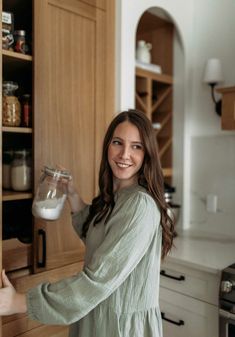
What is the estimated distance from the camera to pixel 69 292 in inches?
34.3

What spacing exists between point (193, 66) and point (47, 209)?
1.55 meters

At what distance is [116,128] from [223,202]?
49.2 inches

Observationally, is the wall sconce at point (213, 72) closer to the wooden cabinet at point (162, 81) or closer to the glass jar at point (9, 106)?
the wooden cabinet at point (162, 81)

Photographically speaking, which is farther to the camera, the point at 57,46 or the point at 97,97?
the point at 97,97

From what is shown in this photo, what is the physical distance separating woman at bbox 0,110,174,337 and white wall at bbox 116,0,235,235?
114 cm

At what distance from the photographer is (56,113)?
1.32 metres

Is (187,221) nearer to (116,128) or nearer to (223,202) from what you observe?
Answer: (223,202)

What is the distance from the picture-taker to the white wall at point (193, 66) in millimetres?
2033

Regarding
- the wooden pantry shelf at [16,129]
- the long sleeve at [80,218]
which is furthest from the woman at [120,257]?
the wooden pantry shelf at [16,129]

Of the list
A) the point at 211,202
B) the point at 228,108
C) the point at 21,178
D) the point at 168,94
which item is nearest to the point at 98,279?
the point at 21,178

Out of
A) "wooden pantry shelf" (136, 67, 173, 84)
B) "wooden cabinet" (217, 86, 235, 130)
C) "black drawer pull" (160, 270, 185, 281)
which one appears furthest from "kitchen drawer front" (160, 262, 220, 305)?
"wooden pantry shelf" (136, 67, 173, 84)

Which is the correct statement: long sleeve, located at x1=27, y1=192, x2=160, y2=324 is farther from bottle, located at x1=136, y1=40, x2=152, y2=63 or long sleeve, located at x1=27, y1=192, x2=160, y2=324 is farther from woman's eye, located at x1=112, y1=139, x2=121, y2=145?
bottle, located at x1=136, y1=40, x2=152, y2=63

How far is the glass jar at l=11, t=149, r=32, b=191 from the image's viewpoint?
130 cm

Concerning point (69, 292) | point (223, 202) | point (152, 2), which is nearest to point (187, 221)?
point (223, 202)
